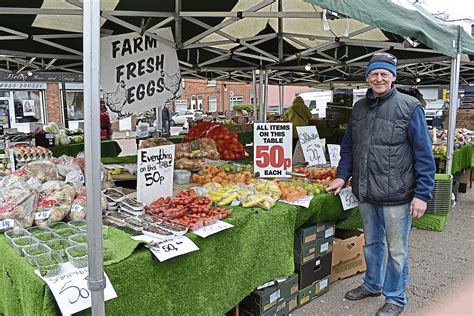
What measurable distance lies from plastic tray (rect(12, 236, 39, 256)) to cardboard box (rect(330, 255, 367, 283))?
2.65 m

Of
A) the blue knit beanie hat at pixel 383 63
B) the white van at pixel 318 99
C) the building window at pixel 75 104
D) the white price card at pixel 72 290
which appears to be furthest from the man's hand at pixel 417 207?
the white van at pixel 318 99

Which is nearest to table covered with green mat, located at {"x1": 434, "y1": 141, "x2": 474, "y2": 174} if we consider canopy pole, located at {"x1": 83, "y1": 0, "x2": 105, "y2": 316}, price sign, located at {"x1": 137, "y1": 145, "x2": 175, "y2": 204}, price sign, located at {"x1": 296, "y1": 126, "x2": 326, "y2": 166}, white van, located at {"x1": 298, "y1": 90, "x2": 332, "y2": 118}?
price sign, located at {"x1": 296, "y1": 126, "x2": 326, "y2": 166}

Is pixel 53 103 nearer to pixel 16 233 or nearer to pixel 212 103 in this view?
pixel 212 103

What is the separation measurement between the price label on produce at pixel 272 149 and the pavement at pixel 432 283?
120 cm

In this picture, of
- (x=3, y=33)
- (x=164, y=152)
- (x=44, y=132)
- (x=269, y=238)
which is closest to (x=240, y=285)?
(x=269, y=238)

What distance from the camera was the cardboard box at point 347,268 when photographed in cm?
381

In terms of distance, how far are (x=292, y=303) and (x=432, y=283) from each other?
152 centimetres

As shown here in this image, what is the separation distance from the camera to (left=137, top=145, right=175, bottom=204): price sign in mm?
2791

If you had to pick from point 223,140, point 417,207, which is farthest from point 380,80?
point 223,140

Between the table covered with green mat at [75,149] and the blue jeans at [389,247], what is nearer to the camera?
the blue jeans at [389,247]

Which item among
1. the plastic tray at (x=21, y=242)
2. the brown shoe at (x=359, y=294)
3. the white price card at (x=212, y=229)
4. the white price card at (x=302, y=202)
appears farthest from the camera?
the brown shoe at (x=359, y=294)

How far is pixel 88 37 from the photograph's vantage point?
1.58 meters

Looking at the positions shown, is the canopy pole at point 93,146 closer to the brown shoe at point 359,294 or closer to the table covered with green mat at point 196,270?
the table covered with green mat at point 196,270

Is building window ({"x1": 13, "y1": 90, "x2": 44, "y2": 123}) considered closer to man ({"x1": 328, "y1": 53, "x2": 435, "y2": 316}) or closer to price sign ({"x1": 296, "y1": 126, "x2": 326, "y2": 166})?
price sign ({"x1": 296, "y1": 126, "x2": 326, "y2": 166})
